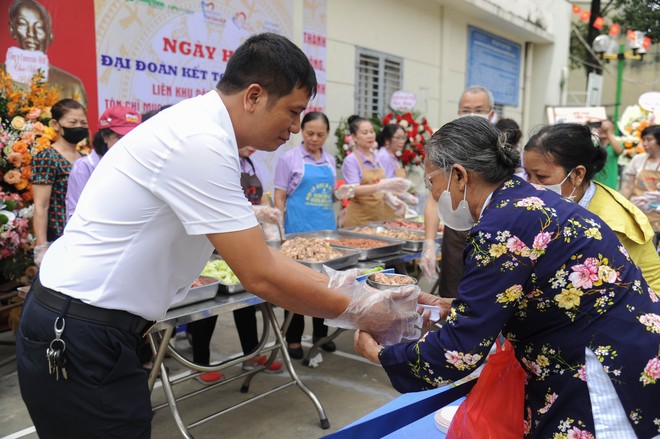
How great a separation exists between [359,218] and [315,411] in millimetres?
2061

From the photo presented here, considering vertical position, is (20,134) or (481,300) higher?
(20,134)

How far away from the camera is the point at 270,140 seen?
1.51 m

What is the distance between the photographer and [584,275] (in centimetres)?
135

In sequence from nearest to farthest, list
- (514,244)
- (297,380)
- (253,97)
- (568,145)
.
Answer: (514,244), (253,97), (568,145), (297,380)

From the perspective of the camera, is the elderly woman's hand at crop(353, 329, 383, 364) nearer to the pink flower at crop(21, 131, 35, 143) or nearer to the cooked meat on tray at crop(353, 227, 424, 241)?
the cooked meat on tray at crop(353, 227, 424, 241)

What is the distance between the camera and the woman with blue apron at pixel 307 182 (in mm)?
4407

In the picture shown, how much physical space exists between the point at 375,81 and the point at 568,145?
6321mm

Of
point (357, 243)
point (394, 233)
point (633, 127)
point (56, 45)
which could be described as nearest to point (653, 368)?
point (357, 243)

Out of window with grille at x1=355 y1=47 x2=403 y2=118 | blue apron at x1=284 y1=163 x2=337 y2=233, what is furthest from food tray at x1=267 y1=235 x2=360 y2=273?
window with grille at x1=355 y1=47 x2=403 y2=118

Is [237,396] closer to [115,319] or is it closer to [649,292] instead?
[115,319]

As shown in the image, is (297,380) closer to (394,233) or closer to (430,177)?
(394,233)

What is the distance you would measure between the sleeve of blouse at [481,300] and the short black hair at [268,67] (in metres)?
0.63

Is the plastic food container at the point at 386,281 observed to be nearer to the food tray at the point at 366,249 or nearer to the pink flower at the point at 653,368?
the pink flower at the point at 653,368

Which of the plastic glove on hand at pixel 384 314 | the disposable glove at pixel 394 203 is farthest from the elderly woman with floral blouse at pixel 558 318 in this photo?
the disposable glove at pixel 394 203
